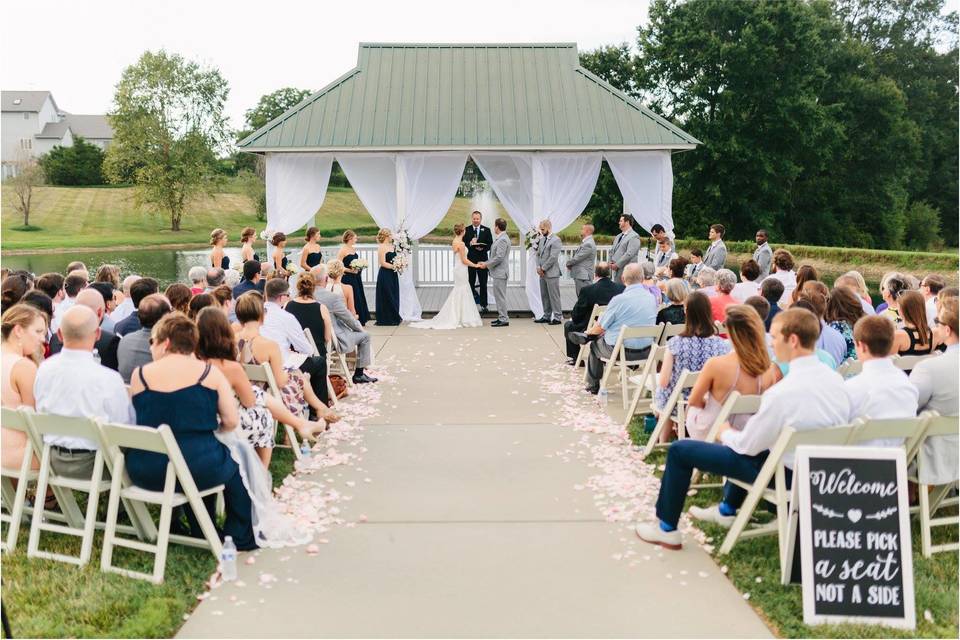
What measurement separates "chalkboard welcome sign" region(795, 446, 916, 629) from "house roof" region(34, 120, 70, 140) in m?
100

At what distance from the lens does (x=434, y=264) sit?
1689 cm

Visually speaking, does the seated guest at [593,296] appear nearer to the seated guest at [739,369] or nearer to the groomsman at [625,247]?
the groomsman at [625,247]

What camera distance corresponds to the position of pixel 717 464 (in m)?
4.76

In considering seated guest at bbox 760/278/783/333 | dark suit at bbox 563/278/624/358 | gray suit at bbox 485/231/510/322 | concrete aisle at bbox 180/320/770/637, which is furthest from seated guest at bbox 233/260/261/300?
seated guest at bbox 760/278/783/333

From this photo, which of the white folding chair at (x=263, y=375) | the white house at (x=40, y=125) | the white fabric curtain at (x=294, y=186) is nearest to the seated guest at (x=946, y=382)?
the white folding chair at (x=263, y=375)

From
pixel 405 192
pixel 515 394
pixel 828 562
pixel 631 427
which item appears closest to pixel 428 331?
pixel 405 192

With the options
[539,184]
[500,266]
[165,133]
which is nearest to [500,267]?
[500,266]

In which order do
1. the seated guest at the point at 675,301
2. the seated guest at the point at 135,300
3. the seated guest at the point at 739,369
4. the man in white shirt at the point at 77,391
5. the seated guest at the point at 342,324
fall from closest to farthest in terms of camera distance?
the man in white shirt at the point at 77,391 → the seated guest at the point at 739,369 → the seated guest at the point at 135,300 → the seated guest at the point at 675,301 → the seated guest at the point at 342,324

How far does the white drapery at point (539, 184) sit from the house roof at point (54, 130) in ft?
293

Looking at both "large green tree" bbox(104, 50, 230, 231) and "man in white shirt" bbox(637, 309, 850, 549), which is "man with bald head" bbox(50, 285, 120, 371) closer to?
"man in white shirt" bbox(637, 309, 850, 549)

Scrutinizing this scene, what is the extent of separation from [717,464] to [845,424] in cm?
72

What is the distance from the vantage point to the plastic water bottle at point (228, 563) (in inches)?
177

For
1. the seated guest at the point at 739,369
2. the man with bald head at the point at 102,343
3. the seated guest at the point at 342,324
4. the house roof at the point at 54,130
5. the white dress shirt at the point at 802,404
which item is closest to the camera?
the white dress shirt at the point at 802,404

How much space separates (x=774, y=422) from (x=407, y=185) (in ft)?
38.4
